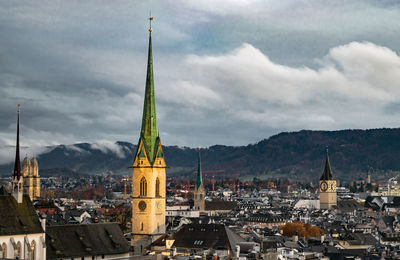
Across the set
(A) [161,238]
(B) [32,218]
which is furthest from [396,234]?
(B) [32,218]

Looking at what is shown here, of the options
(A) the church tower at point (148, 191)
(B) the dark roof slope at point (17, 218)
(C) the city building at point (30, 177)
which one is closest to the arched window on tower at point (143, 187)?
(A) the church tower at point (148, 191)

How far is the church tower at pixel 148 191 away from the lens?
283 ft

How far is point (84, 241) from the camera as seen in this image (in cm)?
7062

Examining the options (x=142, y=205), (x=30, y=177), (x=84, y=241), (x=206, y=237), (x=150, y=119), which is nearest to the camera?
(x=84, y=241)

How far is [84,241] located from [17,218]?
8195 millimetres

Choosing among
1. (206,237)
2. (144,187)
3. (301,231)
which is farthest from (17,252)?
(301,231)

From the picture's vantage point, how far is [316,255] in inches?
3110

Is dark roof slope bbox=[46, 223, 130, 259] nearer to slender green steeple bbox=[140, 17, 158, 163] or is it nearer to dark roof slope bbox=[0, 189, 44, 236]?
dark roof slope bbox=[0, 189, 44, 236]

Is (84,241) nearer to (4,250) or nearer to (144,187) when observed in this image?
(4,250)

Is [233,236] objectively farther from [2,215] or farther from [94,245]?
[2,215]

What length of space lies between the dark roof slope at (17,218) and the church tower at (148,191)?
69.6 feet

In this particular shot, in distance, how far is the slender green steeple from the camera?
286ft

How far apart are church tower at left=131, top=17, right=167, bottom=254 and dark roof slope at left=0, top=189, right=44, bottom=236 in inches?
835

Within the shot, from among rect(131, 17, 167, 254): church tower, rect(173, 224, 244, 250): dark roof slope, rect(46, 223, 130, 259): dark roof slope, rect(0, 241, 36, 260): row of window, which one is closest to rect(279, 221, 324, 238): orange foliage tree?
rect(173, 224, 244, 250): dark roof slope
